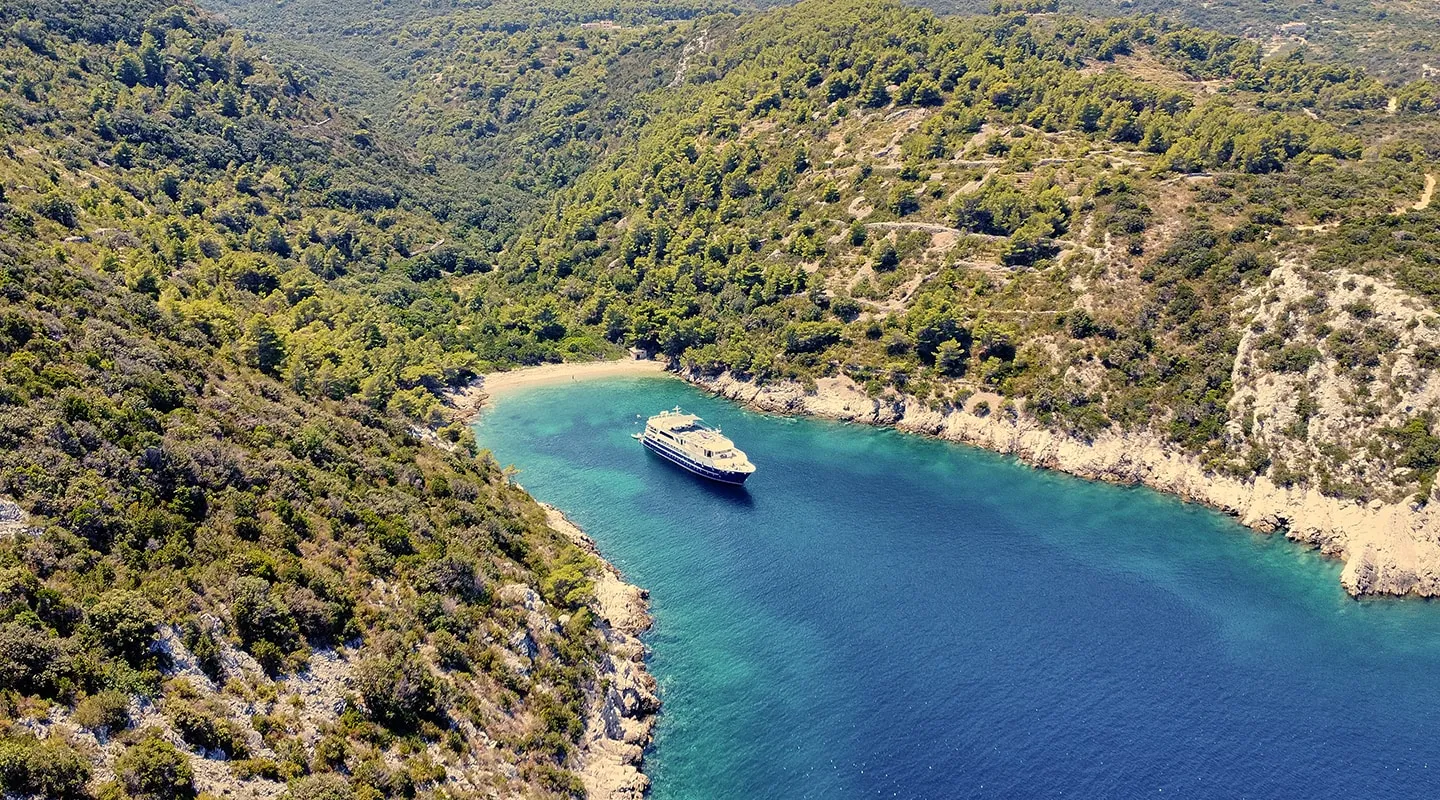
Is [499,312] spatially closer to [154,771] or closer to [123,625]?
[123,625]

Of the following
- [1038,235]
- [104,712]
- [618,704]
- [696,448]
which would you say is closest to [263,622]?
[104,712]

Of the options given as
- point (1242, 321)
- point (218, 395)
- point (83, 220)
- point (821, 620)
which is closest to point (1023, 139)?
point (1242, 321)

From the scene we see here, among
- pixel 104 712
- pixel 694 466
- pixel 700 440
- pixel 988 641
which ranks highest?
pixel 104 712

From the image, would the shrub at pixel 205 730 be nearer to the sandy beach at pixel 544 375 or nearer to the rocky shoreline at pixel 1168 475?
the sandy beach at pixel 544 375

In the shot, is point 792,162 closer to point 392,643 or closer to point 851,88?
point 851,88

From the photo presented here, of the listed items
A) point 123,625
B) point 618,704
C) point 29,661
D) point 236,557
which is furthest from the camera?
point 618,704

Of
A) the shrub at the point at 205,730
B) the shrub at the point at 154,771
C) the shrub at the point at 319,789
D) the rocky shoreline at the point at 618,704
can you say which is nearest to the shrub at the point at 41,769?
the shrub at the point at 154,771
